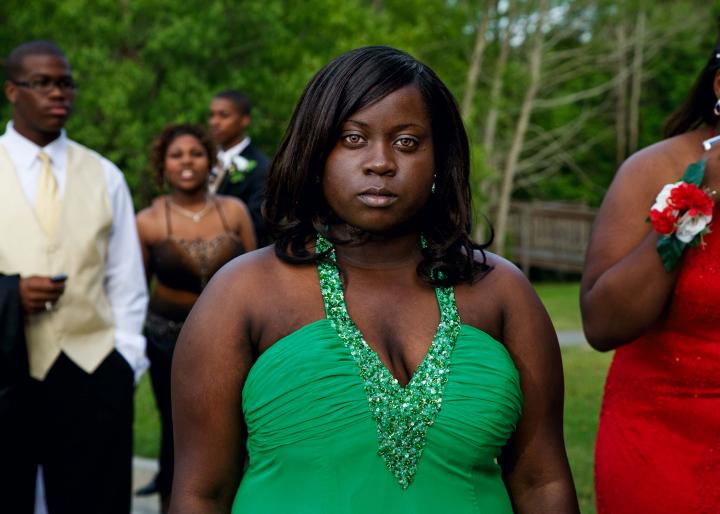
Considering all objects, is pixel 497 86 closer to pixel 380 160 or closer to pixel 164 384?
pixel 164 384

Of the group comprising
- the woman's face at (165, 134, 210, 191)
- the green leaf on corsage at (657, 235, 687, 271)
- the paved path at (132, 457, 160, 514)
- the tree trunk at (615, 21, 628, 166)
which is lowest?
the tree trunk at (615, 21, 628, 166)

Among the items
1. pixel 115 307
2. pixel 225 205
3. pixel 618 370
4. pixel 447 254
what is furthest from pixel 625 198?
pixel 225 205

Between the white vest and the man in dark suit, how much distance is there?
267 cm

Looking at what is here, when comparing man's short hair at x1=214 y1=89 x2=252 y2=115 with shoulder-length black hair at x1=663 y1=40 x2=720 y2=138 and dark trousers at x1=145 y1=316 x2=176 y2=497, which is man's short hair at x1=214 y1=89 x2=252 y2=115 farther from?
shoulder-length black hair at x1=663 y1=40 x2=720 y2=138

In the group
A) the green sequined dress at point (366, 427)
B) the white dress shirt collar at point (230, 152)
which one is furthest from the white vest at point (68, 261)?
the white dress shirt collar at point (230, 152)

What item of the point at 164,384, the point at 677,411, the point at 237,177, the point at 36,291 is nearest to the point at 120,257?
the point at 36,291

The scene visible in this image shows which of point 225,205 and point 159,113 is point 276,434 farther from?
point 159,113

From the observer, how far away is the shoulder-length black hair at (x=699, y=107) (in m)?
3.46

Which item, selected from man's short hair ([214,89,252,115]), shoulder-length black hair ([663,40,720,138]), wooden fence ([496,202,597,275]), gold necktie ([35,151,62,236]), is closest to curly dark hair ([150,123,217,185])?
man's short hair ([214,89,252,115])

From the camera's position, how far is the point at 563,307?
2230cm

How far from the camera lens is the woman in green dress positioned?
2260 mm

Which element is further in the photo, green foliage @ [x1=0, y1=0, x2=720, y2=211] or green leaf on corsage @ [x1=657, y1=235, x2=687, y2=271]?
green foliage @ [x1=0, y1=0, x2=720, y2=211]

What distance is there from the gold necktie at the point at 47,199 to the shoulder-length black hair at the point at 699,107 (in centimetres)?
281

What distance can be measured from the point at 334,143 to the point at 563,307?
66.8 feet
